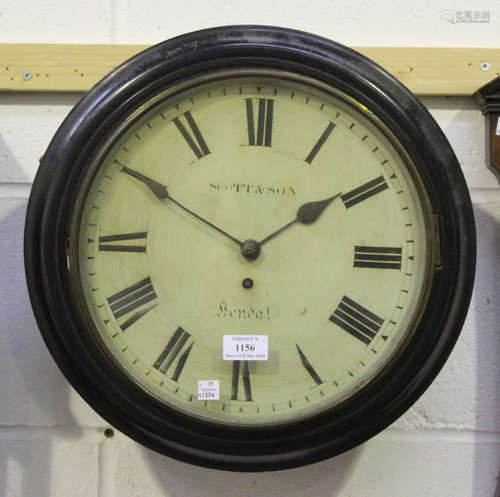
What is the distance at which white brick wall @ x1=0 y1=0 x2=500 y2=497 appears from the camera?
2.56 ft

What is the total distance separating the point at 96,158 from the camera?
25.6 inches

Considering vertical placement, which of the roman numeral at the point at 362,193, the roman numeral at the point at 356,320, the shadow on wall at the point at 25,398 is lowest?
the shadow on wall at the point at 25,398

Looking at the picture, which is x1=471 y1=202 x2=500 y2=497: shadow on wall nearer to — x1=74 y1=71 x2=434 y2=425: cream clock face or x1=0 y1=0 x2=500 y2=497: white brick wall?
x1=0 y1=0 x2=500 y2=497: white brick wall

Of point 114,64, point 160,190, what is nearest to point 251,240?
point 160,190

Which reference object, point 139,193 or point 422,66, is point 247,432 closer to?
point 139,193

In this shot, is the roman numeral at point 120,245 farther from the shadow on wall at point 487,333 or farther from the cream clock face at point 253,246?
the shadow on wall at point 487,333

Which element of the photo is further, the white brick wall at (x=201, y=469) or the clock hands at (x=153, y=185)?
the white brick wall at (x=201, y=469)

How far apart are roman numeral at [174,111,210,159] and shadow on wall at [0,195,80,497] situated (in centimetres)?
28

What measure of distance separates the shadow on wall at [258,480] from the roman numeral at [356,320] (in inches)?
8.3

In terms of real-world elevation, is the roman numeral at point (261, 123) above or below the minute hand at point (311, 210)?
above

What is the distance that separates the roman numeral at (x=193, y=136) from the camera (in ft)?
2.21

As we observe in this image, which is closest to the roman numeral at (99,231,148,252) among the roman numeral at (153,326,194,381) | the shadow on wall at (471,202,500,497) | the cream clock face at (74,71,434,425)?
the cream clock face at (74,71,434,425)

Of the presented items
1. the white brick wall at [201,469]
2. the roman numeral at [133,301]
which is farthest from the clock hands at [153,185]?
the white brick wall at [201,469]

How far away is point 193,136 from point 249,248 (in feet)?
0.49
